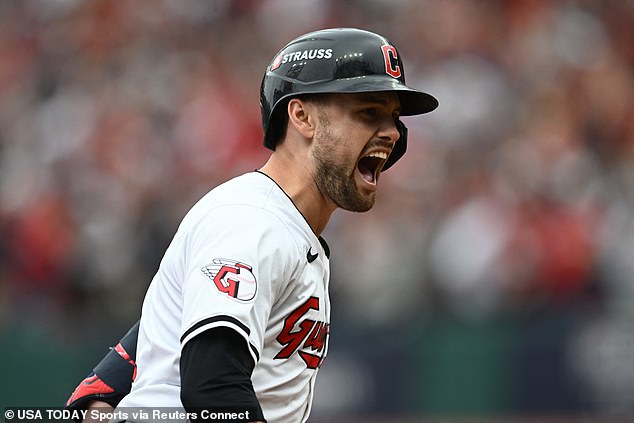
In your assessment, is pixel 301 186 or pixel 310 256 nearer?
pixel 310 256

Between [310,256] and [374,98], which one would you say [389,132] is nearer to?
[374,98]

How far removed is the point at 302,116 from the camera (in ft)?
10.4

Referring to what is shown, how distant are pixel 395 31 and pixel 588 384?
3.80 m

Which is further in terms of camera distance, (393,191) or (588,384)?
(393,191)

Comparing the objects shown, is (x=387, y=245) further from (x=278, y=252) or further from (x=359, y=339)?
(x=278, y=252)

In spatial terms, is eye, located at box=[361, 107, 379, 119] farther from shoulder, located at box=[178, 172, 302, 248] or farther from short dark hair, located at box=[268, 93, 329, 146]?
shoulder, located at box=[178, 172, 302, 248]

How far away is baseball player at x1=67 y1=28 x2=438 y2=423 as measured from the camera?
2629 millimetres

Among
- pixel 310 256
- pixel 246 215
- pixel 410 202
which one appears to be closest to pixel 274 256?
pixel 246 215

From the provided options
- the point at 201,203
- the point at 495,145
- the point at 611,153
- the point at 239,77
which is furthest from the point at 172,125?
the point at 201,203

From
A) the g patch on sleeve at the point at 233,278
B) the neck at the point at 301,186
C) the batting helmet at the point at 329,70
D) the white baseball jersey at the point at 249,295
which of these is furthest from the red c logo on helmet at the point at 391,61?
the g patch on sleeve at the point at 233,278

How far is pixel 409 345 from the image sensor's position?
770 cm

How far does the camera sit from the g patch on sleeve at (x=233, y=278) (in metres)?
2.65

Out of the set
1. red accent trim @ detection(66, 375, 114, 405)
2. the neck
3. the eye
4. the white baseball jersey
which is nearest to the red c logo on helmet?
the eye

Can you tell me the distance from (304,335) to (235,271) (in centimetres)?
42
